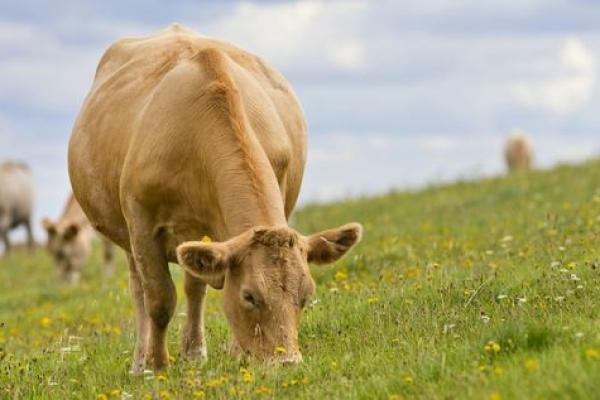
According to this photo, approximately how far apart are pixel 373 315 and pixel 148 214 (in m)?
1.87

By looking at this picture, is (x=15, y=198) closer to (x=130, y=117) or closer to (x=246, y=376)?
(x=130, y=117)

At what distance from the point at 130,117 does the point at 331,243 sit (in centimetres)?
235

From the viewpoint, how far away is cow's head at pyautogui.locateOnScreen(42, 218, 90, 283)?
2358cm

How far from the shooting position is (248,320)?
22.6 ft

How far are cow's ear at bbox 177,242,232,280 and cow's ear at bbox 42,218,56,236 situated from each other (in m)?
17.5

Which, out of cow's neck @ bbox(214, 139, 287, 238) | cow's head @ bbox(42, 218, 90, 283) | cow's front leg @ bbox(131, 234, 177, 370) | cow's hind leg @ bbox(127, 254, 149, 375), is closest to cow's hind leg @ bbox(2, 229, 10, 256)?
cow's head @ bbox(42, 218, 90, 283)

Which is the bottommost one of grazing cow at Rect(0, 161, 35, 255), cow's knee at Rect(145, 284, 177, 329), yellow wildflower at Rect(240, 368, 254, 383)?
yellow wildflower at Rect(240, 368, 254, 383)

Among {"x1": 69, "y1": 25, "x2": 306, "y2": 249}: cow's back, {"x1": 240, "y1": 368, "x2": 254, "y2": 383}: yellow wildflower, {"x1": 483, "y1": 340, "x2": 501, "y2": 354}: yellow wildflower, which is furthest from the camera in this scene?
{"x1": 69, "y1": 25, "x2": 306, "y2": 249}: cow's back

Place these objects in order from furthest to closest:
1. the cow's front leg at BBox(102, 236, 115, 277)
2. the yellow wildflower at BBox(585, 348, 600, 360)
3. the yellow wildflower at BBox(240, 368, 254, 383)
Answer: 1. the cow's front leg at BBox(102, 236, 115, 277)
2. the yellow wildflower at BBox(240, 368, 254, 383)
3. the yellow wildflower at BBox(585, 348, 600, 360)

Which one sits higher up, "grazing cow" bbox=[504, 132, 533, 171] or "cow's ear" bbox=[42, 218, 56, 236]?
"grazing cow" bbox=[504, 132, 533, 171]

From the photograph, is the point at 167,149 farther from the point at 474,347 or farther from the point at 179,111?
the point at 474,347

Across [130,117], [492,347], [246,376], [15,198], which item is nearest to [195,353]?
[130,117]

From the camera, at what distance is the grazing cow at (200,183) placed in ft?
22.3

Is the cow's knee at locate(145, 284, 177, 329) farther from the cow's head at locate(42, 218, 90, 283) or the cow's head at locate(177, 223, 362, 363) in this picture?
the cow's head at locate(42, 218, 90, 283)
